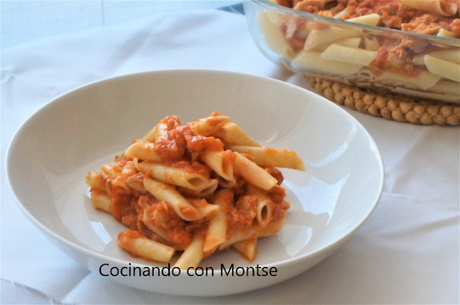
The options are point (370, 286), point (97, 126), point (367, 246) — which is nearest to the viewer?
point (370, 286)

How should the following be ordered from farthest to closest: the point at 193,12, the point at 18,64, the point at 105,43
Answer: the point at 193,12 → the point at 105,43 → the point at 18,64

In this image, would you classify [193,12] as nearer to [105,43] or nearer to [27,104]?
[105,43]

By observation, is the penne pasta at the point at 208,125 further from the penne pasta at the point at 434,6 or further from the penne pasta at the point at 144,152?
the penne pasta at the point at 434,6

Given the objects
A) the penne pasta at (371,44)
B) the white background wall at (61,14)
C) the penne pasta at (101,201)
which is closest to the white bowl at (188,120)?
the penne pasta at (101,201)

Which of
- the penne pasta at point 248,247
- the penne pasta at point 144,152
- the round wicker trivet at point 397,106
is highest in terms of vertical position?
the penne pasta at point 144,152

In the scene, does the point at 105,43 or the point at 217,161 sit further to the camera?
the point at 105,43

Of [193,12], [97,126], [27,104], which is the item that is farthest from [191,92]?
[193,12]

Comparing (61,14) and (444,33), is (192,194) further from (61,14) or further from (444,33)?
(61,14)

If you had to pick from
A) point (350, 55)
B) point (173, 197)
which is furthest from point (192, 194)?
point (350, 55)
